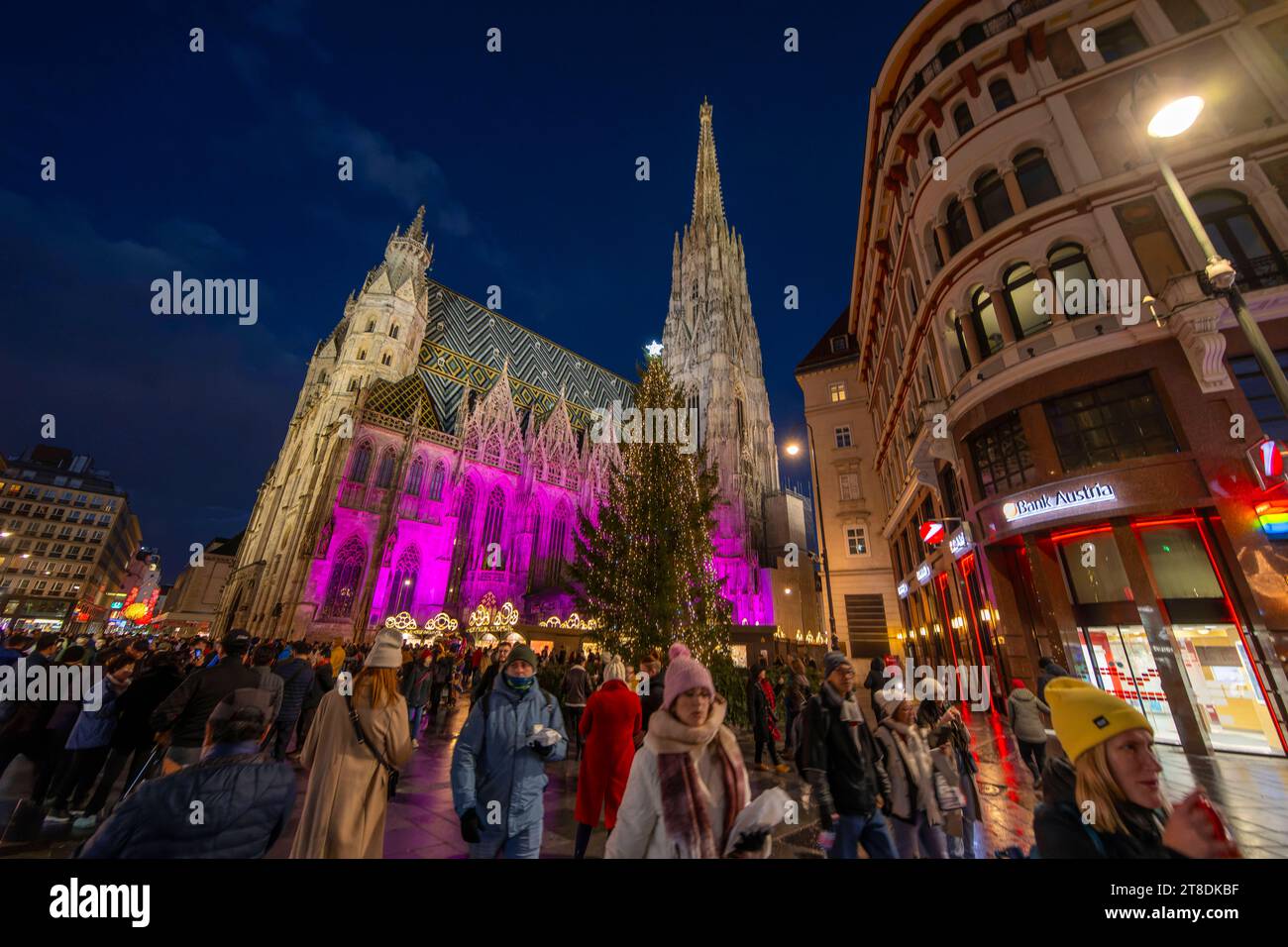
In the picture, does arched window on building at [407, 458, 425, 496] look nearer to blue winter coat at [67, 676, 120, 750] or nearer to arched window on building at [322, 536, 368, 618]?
arched window on building at [322, 536, 368, 618]

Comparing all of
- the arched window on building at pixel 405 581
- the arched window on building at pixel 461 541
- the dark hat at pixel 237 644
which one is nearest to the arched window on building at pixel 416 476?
the arched window on building at pixel 461 541

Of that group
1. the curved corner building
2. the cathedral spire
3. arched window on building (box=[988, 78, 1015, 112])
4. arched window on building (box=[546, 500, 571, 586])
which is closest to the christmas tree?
the curved corner building

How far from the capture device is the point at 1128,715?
2.14 metres

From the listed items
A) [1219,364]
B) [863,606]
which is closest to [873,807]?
[1219,364]

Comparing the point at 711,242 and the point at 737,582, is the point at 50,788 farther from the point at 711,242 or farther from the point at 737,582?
the point at 711,242

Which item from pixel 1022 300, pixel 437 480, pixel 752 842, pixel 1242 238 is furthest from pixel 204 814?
pixel 437 480

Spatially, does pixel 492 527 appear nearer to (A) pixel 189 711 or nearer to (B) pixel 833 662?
(A) pixel 189 711

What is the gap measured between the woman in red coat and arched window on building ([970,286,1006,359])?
13.7 metres

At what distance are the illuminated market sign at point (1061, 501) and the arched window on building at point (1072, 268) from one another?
4193 millimetres

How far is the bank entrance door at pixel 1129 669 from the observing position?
31.3ft

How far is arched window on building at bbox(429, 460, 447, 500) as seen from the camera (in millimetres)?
37656

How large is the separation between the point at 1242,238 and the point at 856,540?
18987 millimetres

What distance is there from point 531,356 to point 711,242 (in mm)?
27458

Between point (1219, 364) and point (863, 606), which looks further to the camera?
point (863, 606)
